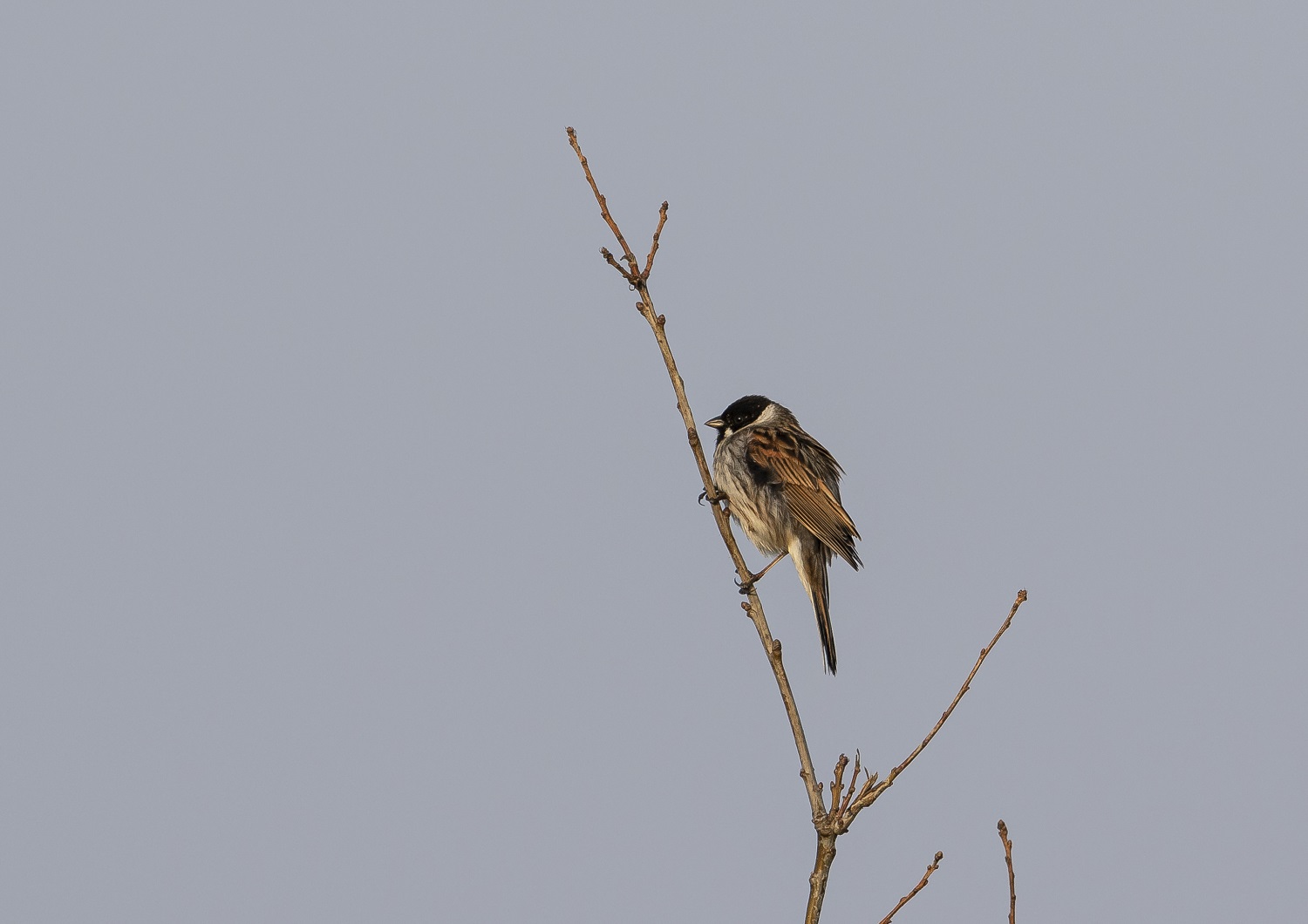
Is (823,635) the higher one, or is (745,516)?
(745,516)

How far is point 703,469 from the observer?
215 inches

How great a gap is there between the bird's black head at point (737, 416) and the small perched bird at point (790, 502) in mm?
475

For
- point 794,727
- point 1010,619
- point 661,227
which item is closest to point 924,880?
point 794,727

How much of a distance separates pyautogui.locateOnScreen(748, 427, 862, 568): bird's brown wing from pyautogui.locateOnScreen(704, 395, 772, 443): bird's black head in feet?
2.01

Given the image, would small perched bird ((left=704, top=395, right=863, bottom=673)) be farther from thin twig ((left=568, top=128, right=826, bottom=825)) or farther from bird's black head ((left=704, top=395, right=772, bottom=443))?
thin twig ((left=568, top=128, right=826, bottom=825))

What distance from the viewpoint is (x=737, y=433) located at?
29.7ft

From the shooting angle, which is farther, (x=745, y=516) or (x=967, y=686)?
(x=745, y=516)

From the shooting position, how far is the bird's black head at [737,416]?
372 inches

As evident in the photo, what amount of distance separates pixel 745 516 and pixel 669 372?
3.53m

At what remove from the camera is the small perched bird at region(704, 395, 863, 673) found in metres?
8.40

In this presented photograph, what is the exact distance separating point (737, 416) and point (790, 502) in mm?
1170

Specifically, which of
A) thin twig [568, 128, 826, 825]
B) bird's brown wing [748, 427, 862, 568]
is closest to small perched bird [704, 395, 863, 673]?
bird's brown wing [748, 427, 862, 568]

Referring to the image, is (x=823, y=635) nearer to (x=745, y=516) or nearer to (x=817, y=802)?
(x=745, y=516)

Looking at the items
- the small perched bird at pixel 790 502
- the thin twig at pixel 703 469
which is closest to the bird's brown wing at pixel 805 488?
the small perched bird at pixel 790 502
